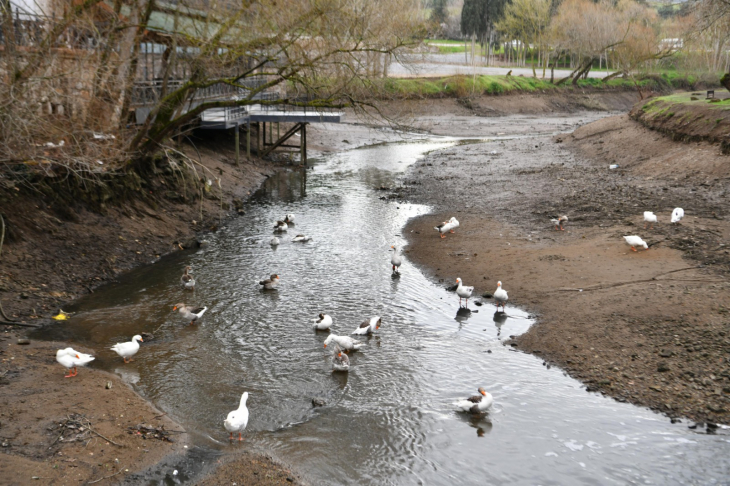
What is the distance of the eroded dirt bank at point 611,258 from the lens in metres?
12.9

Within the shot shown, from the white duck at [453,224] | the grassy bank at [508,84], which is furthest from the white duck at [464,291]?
the grassy bank at [508,84]

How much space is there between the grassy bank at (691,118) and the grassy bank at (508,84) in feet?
76.7

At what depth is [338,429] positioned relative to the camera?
11031mm

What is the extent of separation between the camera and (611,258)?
1875cm

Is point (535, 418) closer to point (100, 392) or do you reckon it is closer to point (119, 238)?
point (100, 392)

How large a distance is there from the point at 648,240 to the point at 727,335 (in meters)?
6.59

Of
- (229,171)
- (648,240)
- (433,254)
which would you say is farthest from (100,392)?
(229,171)

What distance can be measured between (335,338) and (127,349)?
14.9 feet

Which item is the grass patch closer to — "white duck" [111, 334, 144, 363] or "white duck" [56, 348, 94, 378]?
"white duck" [111, 334, 144, 363]

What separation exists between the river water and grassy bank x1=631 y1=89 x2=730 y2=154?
711 inches

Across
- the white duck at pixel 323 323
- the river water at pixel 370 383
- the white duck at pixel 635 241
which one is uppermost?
the white duck at pixel 635 241

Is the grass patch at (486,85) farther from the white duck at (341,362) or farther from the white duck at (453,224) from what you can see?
the white duck at (341,362)

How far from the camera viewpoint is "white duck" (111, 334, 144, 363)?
12.9m

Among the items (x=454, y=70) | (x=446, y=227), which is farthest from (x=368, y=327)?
(x=454, y=70)
